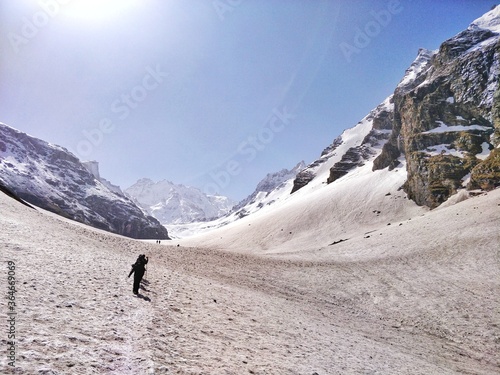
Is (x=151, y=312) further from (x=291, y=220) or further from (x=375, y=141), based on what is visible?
(x=375, y=141)

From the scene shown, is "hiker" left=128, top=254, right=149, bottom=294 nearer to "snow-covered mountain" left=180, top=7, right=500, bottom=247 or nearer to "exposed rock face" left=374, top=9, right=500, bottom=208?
"snow-covered mountain" left=180, top=7, right=500, bottom=247

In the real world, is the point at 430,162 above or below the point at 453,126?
below

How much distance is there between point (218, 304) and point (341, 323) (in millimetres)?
7053

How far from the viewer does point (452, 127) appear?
84062 mm

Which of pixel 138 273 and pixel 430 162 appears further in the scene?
pixel 430 162

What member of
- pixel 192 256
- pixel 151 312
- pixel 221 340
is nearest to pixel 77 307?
pixel 151 312

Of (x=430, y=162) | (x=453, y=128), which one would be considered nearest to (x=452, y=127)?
(x=453, y=128)

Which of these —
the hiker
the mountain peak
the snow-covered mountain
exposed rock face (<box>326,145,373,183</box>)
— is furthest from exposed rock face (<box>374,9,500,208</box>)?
the hiker

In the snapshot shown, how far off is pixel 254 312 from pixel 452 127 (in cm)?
9093

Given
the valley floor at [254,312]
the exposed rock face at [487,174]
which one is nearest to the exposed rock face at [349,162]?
the exposed rock face at [487,174]

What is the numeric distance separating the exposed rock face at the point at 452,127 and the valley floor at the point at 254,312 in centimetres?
3902

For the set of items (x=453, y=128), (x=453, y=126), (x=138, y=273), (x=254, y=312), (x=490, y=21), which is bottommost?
(x=254, y=312)

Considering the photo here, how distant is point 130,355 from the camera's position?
7.83 meters

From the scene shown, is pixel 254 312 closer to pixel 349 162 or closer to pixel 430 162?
pixel 430 162
